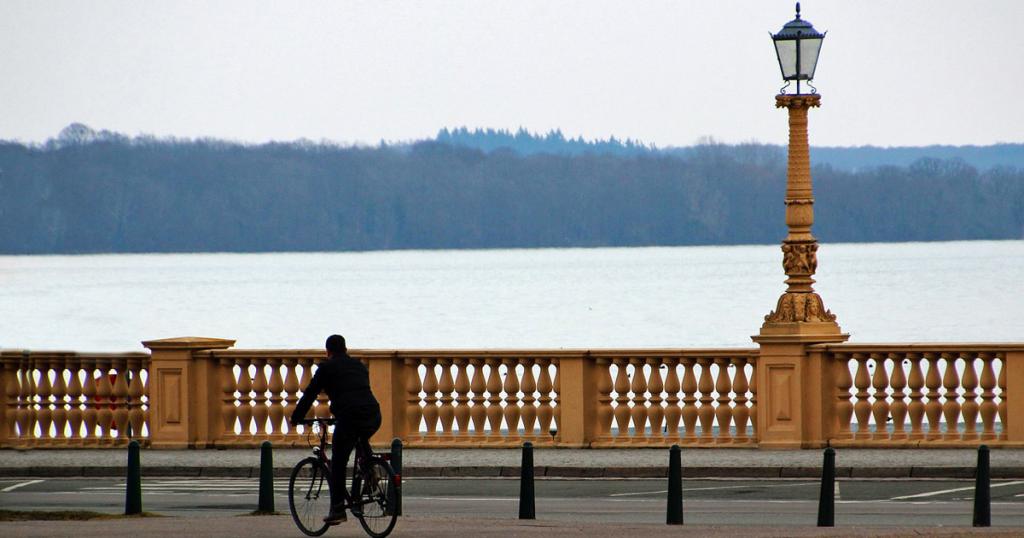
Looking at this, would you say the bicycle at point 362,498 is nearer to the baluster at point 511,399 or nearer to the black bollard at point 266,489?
the black bollard at point 266,489

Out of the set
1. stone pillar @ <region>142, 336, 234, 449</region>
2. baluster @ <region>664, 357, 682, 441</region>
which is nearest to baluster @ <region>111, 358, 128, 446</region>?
stone pillar @ <region>142, 336, 234, 449</region>

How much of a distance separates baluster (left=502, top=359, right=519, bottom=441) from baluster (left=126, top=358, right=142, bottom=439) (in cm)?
407

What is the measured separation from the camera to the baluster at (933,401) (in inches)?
809

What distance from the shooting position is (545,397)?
22000 mm

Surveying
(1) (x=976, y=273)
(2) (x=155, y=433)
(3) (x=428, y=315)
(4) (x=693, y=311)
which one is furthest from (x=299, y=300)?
(2) (x=155, y=433)

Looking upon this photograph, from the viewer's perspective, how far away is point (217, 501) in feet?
58.0

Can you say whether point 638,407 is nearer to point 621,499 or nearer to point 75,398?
point 621,499

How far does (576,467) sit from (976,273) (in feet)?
595

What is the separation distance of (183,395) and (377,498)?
8999 mm

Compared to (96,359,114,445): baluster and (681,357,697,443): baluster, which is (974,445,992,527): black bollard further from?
(96,359,114,445): baluster

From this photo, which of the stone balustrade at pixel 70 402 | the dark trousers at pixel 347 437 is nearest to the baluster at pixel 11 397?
the stone balustrade at pixel 70 402

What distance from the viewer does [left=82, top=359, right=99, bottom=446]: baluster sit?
22.9 m

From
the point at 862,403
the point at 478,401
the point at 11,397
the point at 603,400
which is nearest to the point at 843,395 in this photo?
the point at 862,403

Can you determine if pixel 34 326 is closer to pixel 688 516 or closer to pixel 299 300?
Answer: pixel 299 300
